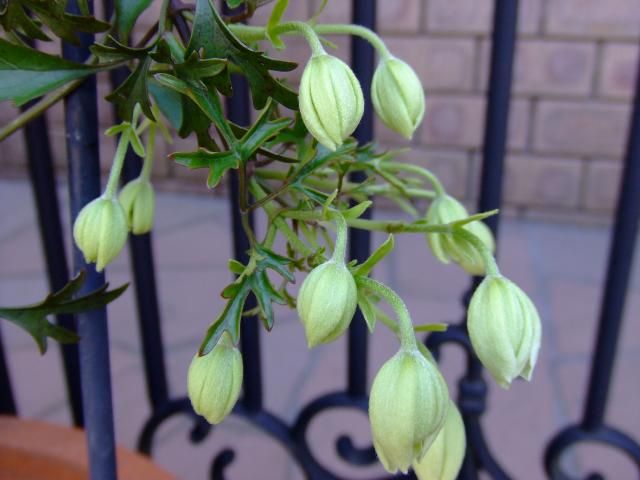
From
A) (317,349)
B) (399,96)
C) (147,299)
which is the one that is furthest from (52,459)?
(317,349)

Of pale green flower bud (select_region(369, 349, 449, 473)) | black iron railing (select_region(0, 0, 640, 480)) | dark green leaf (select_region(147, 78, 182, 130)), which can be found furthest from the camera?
black iron railing (select_region(0, 0, 640, 480))

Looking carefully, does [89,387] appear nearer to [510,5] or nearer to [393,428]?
[393,428]

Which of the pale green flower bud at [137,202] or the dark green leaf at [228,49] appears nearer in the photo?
the dark green leaf at [228,49]

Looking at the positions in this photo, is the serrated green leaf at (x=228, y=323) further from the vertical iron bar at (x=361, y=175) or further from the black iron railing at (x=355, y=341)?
the vertical iron bar at (x=361, y=175)

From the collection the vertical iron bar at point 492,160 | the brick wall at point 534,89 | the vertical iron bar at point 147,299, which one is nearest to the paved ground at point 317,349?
the brick wall at point 534,89

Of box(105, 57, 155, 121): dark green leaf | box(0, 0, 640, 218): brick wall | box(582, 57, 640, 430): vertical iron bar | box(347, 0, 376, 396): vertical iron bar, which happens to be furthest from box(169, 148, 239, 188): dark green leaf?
box(0, 0, 640, 218): brick wall

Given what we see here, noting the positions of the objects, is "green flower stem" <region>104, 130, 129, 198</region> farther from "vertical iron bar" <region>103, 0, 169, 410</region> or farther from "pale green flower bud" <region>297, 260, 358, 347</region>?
"vertical iron bar" <region>103, 0, 169, 410</region>
